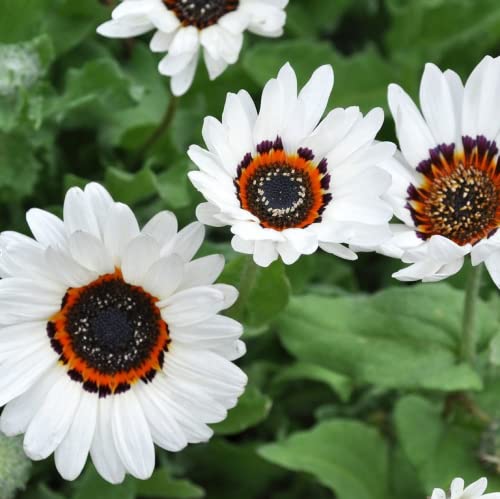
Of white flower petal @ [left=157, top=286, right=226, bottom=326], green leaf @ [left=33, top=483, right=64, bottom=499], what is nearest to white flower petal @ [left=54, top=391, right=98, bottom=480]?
white flower petal @ [left=157, top=286, right=226, bottom=326]

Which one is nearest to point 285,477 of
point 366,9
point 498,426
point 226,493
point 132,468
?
point 226,493

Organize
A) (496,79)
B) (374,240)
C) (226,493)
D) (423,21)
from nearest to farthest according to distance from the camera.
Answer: (374,240)
(496,79)
(226,493)
(423,21)

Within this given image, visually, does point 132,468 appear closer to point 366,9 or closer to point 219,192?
point 219,192

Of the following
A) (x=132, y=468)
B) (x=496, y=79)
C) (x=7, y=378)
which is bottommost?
(x=132, y=468)

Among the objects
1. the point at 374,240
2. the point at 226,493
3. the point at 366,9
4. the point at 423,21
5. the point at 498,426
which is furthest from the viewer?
the point at 366,9

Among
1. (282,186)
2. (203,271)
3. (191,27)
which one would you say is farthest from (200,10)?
(203,271)

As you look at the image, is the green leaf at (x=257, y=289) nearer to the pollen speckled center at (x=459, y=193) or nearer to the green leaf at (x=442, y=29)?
the pollen speckled center at (x=459, y=193)

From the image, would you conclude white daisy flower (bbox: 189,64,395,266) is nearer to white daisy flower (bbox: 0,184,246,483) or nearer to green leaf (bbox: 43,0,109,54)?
white daisy flower (bbox: 0,184,246,483)
